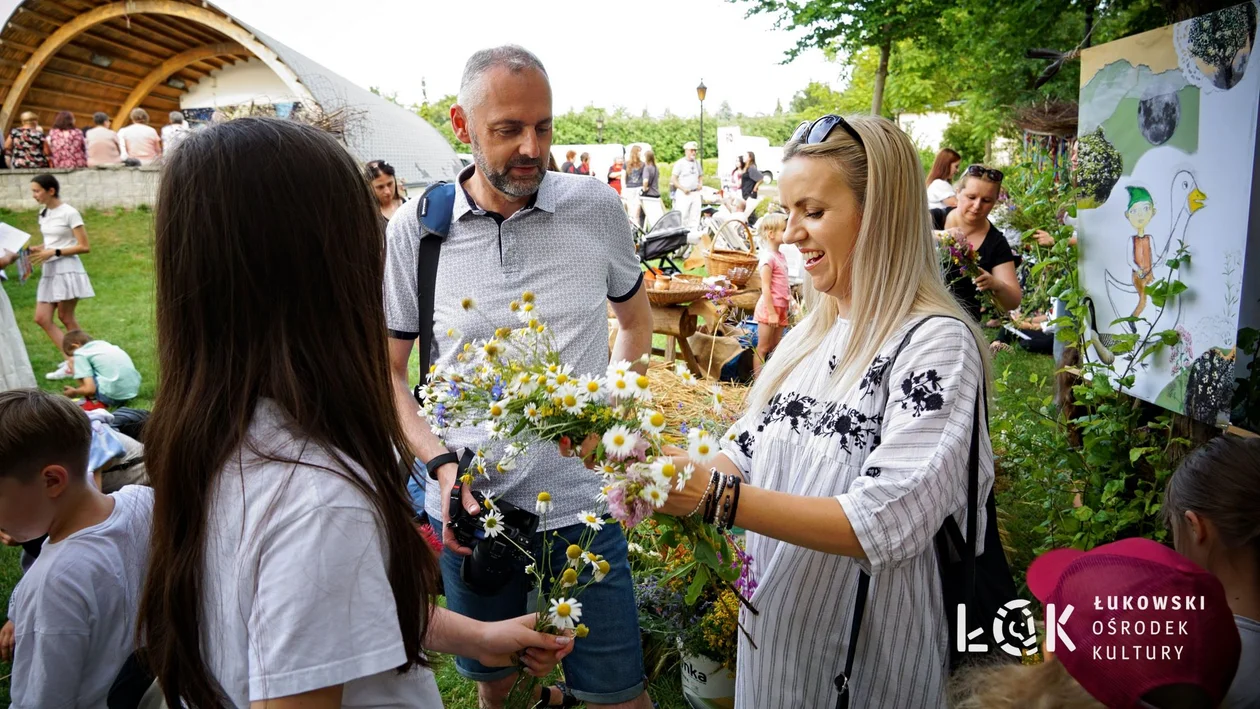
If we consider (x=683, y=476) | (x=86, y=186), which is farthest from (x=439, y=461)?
(x=86, y=186)

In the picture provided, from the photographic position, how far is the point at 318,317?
3.82ft

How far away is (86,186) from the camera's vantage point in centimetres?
1502

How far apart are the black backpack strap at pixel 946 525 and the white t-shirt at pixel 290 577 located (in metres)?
1.01

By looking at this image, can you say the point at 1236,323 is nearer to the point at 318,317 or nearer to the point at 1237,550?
the point at 1237,550

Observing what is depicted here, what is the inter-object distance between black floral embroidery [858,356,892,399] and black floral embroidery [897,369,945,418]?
65mm

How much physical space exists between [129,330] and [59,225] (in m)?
1.94

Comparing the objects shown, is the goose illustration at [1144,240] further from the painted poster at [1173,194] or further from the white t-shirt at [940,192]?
the white t-shirt at [940,192]

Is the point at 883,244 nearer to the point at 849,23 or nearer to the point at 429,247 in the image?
the point at 429,247

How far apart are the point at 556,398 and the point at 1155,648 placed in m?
1.02

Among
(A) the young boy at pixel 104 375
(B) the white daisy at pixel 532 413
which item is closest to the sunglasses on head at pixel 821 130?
(B) the white daisy at pixel 532 413

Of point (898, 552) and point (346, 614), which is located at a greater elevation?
point (346, 614)

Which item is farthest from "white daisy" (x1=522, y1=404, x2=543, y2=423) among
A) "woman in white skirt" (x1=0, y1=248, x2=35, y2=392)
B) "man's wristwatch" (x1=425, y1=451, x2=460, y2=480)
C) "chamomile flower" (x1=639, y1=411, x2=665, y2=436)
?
"woman in white skirt" (x1=0, y1=248, x2=35, y2=392)

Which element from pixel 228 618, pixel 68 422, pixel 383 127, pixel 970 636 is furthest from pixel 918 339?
pixel 383 127

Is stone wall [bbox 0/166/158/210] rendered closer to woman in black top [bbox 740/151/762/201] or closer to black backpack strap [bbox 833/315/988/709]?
woman in black top [bbox 740/151/762/201]
